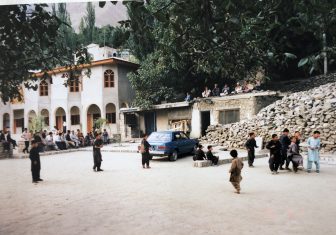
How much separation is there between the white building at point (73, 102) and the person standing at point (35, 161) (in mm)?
302

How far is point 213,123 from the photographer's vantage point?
194 inches

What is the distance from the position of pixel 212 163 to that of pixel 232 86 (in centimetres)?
115

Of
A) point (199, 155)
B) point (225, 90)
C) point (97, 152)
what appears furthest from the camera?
point (199, 155)

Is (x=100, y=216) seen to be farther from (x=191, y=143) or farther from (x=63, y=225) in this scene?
(x=191, y=143)

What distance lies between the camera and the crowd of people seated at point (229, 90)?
400 cm

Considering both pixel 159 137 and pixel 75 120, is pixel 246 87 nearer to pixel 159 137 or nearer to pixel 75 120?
pixel 159 137

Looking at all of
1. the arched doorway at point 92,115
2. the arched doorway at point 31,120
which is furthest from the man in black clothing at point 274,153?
the arched doorway at point 31,120

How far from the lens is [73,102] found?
4.12 meters

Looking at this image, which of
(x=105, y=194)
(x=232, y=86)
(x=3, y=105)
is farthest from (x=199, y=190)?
(x=3, y=105)

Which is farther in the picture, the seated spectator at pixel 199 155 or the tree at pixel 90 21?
the seated spectator at pixel 199 155

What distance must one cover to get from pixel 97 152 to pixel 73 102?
72 cm

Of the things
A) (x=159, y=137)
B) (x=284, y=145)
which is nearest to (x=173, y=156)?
(x=159, y=137)

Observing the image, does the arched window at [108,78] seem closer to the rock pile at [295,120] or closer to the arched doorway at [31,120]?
the arched doorway at [31,120]

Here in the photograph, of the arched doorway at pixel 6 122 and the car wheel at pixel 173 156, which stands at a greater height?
the arched doorway at pixel 6 122
